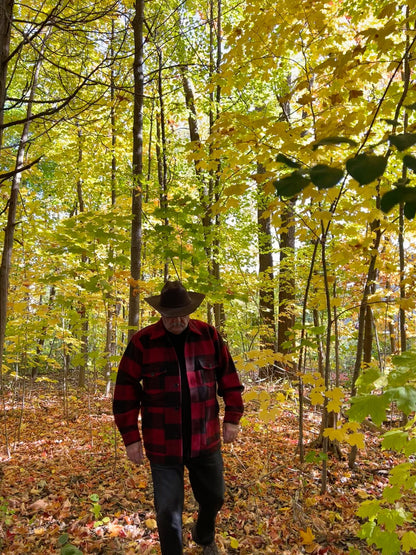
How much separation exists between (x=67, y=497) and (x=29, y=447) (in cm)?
241

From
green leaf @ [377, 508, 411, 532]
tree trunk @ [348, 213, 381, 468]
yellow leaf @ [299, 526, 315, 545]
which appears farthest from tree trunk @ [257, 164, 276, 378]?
green leaf @ [377, 508, 411, 532]

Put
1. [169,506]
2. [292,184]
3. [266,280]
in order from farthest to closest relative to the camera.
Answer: [266,280] < [169,506] < [292,184]

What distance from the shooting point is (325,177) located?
31.9 inches

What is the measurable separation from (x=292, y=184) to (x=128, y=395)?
2.11 metres

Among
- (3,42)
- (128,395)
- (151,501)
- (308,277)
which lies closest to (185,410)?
(128,395)

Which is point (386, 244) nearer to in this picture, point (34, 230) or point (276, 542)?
point (276, 542)

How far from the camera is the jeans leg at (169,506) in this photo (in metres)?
2.27

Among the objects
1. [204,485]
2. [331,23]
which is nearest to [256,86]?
[331,23]

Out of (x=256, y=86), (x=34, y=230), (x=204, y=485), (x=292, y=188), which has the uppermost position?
(x=256, y=86)

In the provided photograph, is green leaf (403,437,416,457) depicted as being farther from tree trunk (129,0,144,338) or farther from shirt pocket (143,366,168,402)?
tree trunk (129,0,144,338)

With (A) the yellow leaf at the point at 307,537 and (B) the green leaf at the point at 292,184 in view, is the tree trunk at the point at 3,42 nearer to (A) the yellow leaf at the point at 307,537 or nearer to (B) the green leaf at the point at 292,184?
(B) the green leaf at the point at 292,184

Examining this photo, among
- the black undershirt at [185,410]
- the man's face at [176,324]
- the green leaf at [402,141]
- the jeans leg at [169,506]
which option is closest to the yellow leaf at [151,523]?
the jeans leg at [169,506]

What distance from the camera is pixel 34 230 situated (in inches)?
218

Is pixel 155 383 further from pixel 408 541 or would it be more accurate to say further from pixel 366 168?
pixel 366 168
